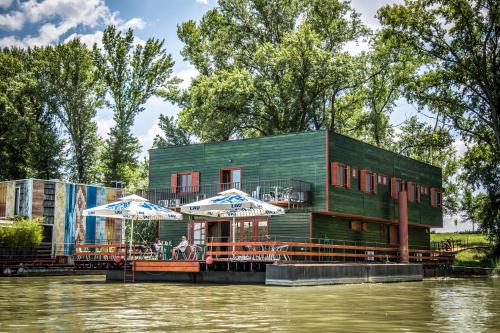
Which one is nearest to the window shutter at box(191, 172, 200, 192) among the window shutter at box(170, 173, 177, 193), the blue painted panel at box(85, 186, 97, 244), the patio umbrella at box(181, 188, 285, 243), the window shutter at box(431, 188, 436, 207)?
the window shutter at box(170, 173, 177, 193)

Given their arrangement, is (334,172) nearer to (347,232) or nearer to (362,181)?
(362,181)

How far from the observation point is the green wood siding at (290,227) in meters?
31.0

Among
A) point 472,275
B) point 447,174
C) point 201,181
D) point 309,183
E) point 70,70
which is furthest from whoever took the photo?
point 447,174

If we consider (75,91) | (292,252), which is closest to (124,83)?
(75,91)

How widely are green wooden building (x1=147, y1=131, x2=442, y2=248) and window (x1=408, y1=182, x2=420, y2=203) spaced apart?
0.07 m

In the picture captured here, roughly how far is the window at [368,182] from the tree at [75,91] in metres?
28.5

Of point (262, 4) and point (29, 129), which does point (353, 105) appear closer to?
point (262, 4)

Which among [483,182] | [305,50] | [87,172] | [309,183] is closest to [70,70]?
[87,172]

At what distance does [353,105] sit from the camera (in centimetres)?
5519

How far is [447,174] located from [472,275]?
70.0 feet

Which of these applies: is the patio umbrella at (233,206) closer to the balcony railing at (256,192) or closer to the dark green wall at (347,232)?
the balcony railing at (256,192)

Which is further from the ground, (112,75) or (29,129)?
(112,75)

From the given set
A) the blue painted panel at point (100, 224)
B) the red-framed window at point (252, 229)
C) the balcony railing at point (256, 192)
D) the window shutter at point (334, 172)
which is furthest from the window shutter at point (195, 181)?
the blue painted panel at point (100, 224)

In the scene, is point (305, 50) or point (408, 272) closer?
point (408, 272)
